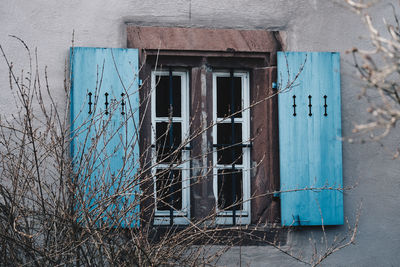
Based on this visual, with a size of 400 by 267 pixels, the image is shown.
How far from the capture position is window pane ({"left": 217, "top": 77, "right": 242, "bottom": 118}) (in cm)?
621

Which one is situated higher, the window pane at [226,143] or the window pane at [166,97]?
the window pane at [166,97]

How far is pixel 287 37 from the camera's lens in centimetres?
621

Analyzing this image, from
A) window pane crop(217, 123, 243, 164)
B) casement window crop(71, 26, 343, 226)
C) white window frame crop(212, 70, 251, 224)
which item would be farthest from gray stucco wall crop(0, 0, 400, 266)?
window pane crop(217, 123, 243, 164)

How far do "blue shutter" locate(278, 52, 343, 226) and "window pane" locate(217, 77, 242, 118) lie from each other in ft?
1.38

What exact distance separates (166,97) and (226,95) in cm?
51

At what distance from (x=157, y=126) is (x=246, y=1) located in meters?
1.28

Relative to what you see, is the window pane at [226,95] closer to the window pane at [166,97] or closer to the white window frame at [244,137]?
the white window frame at [244,137]

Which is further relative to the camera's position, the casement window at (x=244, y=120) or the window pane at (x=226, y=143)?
the window pane at (x=226, y=143)

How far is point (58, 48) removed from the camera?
582 centimetres

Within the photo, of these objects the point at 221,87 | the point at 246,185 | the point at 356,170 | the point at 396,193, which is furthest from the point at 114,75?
the point at 396,193

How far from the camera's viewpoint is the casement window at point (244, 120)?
595 centimetres

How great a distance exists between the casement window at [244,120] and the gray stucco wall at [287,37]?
151mm

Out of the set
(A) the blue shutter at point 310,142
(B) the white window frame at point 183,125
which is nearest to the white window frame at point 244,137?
(B) the white window frame at point 183,125

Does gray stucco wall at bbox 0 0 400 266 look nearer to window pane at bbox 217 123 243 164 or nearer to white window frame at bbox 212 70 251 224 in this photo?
white window frame at bbox 212 70 251 224
